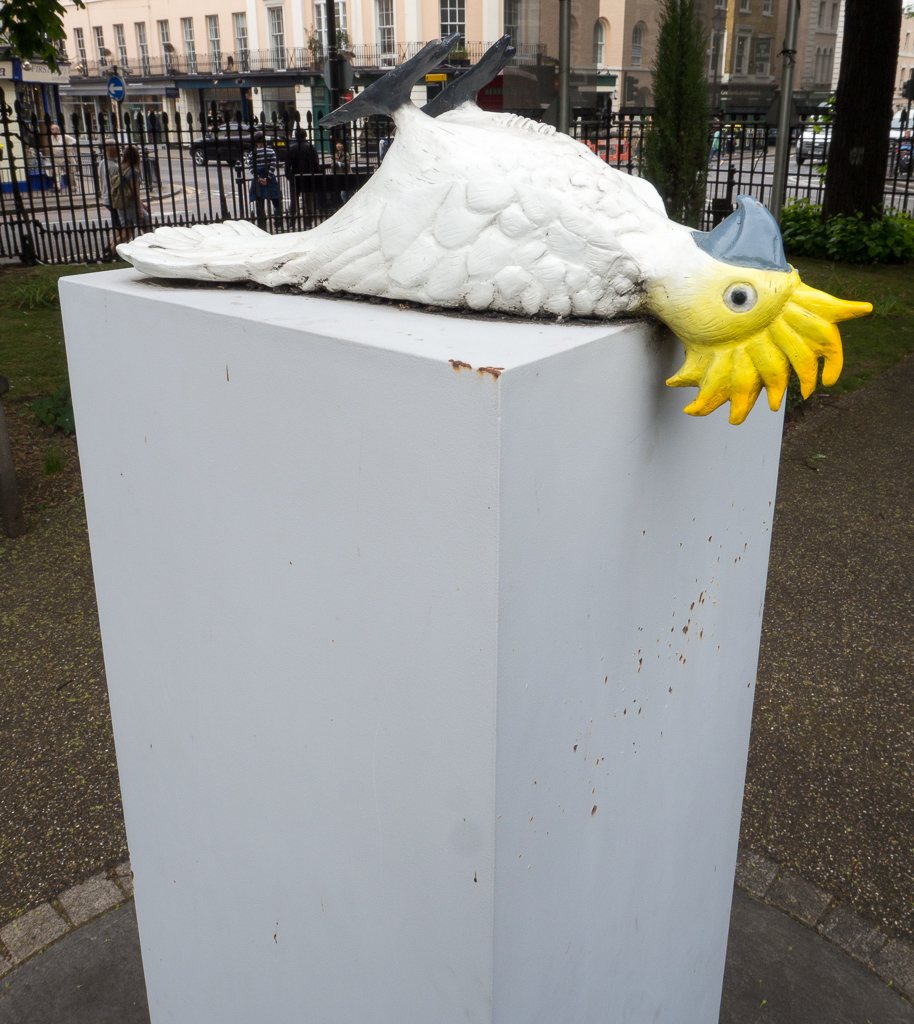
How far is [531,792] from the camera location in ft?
3.92

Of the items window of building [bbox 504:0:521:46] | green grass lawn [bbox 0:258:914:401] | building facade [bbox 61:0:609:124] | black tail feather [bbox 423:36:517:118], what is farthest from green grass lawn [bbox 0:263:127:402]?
building facade [bbox 61:0:609:124]

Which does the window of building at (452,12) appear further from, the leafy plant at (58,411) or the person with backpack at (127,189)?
the leafy plant at (58,411)

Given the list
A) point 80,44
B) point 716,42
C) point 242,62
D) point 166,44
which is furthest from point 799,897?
point 80,44

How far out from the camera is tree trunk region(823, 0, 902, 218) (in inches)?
386

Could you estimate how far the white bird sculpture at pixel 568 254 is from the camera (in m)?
1.16

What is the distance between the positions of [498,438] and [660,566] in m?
0.53

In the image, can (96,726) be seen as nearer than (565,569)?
No

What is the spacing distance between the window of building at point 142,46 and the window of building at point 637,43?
3417 centimetres

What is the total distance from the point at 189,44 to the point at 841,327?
43.5 metres

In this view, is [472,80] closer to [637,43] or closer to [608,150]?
[608,150]

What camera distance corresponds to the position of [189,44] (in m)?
42.6

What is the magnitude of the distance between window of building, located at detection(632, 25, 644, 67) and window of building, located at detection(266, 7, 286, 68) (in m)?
26.2

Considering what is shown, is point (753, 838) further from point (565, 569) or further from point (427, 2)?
point (427, 2)

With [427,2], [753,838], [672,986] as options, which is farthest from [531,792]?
[427,2]
